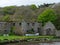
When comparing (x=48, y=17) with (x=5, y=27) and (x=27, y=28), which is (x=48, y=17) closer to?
(x=27, y=28)

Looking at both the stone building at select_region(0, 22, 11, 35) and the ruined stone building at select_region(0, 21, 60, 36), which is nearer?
the ruined stone building at select_region(0, 21, 60, 36)

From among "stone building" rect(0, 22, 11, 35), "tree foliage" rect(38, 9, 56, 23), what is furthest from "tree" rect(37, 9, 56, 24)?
"stone building" rect(0, 22, 11, 35)

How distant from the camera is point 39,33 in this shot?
212 ft

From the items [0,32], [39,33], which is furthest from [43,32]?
[0,32]

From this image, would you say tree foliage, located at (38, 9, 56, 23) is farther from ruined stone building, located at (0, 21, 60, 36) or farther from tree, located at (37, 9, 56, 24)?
ruined stone building, located at (0, 21, 60, 36)

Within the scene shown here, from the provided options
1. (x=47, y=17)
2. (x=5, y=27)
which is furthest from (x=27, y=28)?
(x=47, y=17)

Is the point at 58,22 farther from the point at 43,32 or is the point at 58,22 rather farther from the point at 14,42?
the point at 14,42

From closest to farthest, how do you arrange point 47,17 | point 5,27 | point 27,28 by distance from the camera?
point 27,28 < point 5,27 < point 47,17

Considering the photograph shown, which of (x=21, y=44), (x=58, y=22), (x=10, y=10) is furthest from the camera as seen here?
(x=10, y=10)

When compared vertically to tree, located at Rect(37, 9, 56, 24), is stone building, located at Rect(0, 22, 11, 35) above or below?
below

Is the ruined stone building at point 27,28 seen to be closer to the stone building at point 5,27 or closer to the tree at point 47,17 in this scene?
the stone building at point 5,27

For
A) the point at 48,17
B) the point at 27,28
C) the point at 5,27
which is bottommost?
the point at 27,28

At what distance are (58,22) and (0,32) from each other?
17.3m

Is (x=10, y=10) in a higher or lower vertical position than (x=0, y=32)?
higher
